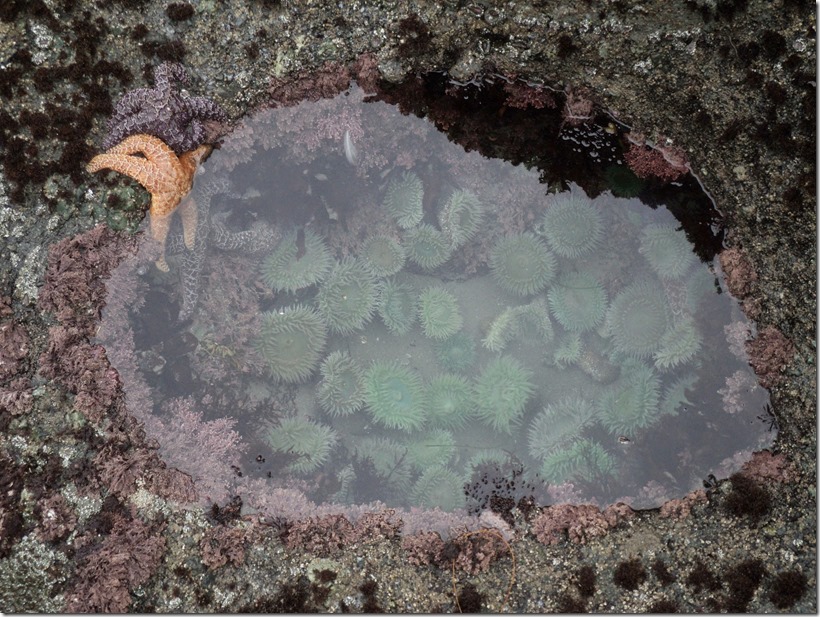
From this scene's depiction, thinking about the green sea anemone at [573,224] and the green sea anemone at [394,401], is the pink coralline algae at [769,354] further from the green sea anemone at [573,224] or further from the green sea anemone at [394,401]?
the green sea anemone at [394,401]

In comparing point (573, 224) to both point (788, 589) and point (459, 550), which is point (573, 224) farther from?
point (788, 589)

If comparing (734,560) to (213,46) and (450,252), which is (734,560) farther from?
(213,46)

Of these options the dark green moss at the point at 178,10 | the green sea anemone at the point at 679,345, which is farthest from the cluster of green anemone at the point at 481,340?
the dark green moss at the point at 178,10

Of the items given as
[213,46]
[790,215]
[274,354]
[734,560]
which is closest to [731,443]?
[734,560]

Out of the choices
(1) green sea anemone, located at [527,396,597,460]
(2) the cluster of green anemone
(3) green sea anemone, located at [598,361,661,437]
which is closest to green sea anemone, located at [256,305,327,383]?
(2) the cluster of green anemone

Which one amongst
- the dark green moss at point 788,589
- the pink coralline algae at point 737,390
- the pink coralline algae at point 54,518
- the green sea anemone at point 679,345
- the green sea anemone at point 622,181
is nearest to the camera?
the dark green moss at point 788,589

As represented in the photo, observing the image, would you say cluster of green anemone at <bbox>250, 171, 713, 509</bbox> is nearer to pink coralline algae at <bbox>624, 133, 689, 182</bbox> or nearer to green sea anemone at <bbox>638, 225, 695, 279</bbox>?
green sea anemone at <bbox>638, 225, 695, 279</bbox>
